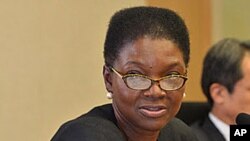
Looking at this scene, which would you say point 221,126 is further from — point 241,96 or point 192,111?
point 192,111

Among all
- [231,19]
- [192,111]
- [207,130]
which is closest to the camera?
[207,130]

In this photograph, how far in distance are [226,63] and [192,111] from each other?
34 centimetres

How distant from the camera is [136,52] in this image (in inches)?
44.8

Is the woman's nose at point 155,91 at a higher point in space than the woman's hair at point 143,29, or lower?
lower

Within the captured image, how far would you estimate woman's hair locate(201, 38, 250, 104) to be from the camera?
2.21 meters

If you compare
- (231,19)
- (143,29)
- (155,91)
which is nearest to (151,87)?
(155,91)

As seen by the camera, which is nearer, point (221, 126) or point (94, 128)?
point (94, 128)

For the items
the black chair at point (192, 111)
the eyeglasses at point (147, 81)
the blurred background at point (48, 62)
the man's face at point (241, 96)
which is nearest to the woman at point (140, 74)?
the eyeglasses at point (147, 81)

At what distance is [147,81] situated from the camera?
1128mm

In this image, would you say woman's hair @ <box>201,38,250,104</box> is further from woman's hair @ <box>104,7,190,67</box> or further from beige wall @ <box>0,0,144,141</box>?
woman's hair @ <box>104,7,190,67</box>

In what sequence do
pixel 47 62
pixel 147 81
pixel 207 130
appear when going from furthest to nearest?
pixel 207 130, pixel 47 62, pixel 147 81

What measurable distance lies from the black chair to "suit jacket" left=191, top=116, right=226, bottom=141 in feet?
0.54

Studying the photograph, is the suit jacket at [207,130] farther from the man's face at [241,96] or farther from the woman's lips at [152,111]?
the woman's lips at [152,111]

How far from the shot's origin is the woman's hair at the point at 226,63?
2211mm
